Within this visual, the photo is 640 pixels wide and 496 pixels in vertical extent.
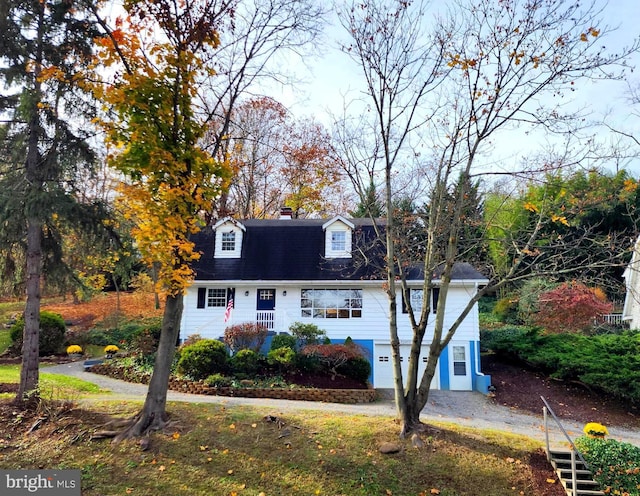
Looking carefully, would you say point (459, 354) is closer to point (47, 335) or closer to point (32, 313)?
point (32, 313)

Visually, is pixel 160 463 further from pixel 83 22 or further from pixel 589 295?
pixel 589 295

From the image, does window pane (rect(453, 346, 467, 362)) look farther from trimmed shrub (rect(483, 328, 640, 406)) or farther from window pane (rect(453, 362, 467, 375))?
trimmed shrub (rect(483, 328, 640, 406))

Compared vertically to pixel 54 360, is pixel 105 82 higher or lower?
higher

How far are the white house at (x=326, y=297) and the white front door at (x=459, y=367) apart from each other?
37 mm

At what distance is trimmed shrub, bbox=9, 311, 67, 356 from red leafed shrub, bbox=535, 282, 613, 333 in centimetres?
2201

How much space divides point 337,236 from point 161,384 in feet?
38.1

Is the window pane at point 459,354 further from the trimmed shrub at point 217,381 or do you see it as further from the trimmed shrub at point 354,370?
the trimmed shrub at point 217,381

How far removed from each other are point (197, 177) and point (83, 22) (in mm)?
5209

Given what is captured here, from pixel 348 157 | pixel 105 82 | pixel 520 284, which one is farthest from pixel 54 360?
A: pixel 520 284

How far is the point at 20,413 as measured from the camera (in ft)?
24.8

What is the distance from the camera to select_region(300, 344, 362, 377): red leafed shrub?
44.7 feet

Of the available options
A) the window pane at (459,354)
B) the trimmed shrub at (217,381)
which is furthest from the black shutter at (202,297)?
the window pane at (459,354)

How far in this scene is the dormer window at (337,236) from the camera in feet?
58.1

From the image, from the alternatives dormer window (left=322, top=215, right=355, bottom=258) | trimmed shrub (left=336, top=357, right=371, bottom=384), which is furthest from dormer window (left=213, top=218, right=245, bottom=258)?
trimmed shrub (left=336, top=357, right=371, bottom=384)
